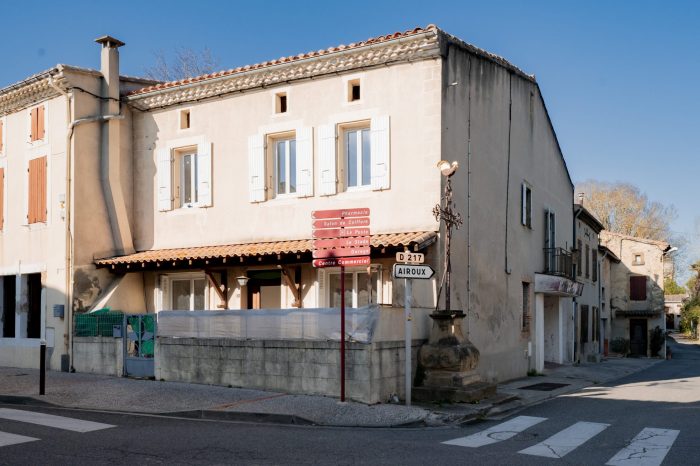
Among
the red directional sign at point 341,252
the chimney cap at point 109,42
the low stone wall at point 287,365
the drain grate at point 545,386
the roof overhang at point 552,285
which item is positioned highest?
the chimney cap at point 109,42

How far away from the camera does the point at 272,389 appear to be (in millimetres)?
12938

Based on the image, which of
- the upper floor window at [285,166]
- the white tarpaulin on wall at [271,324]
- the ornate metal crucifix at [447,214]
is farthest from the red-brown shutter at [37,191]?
the ornate metal crucifix at [447,214]

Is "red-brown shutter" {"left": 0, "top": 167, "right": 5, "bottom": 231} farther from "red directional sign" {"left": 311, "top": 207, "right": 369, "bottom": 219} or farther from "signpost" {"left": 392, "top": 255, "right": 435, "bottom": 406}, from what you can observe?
"signpost" {"left": 392, "top": 255, "right": 435, "bottom": 406}

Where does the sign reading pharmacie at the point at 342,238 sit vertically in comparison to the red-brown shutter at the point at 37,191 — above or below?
below

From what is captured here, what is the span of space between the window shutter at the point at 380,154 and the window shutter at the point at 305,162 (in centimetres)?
159

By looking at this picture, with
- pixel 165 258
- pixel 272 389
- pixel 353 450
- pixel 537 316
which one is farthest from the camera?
pixel 537 316

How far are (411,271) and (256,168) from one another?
6258 mm

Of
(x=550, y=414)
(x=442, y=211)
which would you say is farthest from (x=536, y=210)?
(x=550, y=414)

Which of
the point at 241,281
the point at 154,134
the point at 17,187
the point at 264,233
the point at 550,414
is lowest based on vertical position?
the point at 550,414

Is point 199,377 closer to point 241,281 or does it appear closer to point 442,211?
point 241,281

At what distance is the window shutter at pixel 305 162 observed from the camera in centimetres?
1591

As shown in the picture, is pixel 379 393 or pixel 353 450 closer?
pixel 353 450

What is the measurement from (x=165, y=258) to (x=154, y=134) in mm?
3836

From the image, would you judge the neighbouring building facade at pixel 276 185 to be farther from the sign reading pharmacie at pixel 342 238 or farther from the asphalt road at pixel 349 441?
the asphalt road at pixel 349 441
